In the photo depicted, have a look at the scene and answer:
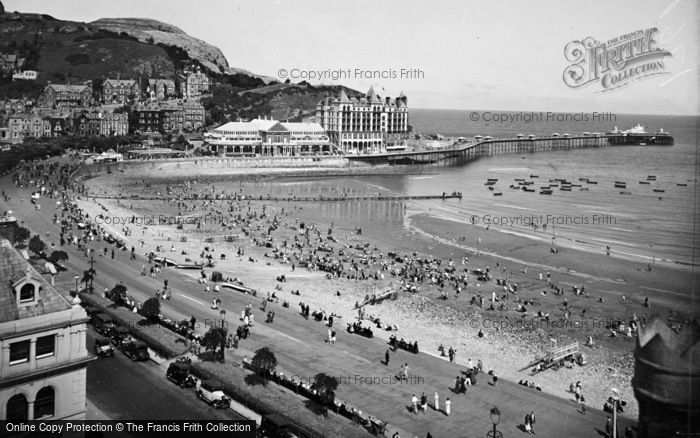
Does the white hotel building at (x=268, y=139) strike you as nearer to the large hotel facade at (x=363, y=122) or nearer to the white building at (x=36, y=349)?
the large hotel facade at (x=363, y=122)

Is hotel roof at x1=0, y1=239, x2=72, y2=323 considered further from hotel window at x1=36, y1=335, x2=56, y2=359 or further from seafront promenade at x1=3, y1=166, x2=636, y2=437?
seafront promenade at x1=3, y1=166, x2=636, y2=437

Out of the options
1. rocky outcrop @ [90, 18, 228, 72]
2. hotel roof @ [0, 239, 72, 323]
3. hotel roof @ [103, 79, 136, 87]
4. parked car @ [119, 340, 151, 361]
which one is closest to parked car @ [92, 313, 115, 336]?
parked car @ [119, 340, 151, 361]

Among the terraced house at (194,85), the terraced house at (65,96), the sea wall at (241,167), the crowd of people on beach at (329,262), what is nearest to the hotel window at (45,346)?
the crowd of people on beach at (329,262)

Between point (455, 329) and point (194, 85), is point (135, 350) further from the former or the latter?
point (194, 85)

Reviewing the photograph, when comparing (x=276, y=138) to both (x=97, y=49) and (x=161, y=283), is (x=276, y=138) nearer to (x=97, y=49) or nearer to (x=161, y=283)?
(x=97, y=49)

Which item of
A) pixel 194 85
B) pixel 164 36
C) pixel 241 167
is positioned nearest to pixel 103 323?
pixel 241 167

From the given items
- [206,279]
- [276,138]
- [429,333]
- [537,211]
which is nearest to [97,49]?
[276,138]

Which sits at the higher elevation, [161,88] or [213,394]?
[161,88]

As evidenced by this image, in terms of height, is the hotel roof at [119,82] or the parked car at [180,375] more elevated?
the hotel roof at [119,82]
